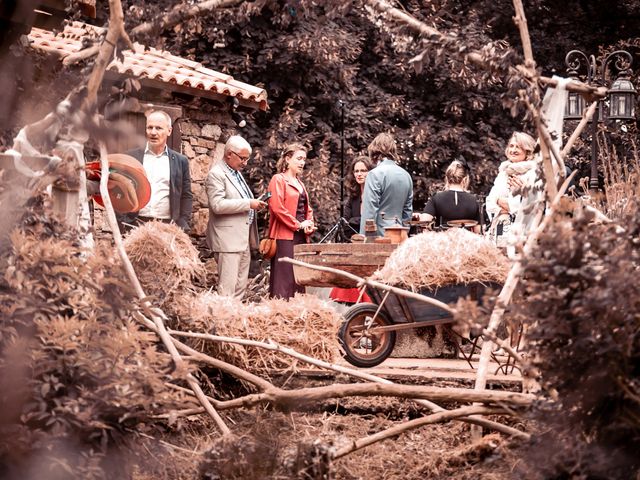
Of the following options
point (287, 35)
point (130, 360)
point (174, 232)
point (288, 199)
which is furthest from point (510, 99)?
point (287, 35)

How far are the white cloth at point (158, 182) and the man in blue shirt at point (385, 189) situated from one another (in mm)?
1749

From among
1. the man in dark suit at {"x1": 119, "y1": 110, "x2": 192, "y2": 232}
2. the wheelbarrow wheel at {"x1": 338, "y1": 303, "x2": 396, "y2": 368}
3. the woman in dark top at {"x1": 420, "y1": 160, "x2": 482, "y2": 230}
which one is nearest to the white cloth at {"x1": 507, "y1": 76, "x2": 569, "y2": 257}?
the wheelbarrow wheel at {"x1": 338, "y1": 303, "x2": 396, "y2": 368}

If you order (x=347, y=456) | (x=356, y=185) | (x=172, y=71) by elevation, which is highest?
(x=172, y=71)

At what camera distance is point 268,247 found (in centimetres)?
998

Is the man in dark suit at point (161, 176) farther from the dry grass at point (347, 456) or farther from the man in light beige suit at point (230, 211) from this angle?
the dry grass at point (347, 456)

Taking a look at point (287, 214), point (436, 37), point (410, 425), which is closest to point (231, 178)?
point (287, 214)

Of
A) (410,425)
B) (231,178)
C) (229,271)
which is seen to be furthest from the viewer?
(229,271)

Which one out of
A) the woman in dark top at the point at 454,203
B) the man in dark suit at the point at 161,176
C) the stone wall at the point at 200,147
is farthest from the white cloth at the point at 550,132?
the stone wall at the point at 200,147

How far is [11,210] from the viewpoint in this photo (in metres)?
4.22

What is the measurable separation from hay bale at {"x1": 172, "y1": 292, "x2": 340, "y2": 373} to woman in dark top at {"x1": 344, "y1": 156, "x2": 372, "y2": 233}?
11.0 ft

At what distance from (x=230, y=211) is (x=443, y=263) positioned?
284cm

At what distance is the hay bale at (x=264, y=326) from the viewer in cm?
689

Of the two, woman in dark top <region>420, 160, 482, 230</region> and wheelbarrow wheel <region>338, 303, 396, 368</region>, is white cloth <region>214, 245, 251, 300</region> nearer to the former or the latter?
woman in dark top <region>420, 160, 482, 230</region>

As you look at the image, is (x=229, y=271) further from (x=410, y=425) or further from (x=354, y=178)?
(x=410, y=425)
